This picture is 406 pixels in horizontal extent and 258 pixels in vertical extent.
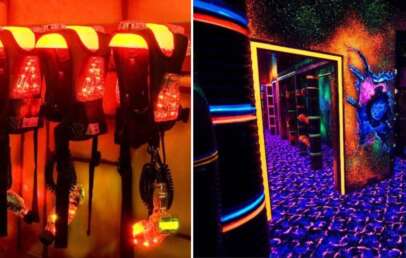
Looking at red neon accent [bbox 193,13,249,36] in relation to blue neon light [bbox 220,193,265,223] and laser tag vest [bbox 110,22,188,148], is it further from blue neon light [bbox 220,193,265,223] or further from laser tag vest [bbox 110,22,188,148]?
blue neon light [bbox 220,193,265,223]

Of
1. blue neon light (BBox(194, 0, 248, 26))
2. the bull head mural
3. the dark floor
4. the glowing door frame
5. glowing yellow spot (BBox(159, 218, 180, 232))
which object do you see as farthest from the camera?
the bull head mural

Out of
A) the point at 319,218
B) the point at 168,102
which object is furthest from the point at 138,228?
the point at 319,218

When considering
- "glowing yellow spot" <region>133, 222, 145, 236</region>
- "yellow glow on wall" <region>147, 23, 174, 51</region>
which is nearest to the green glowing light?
"glowing yellow spot" <region>133, 222, 145, 236</region>

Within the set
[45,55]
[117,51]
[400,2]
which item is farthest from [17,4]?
[400,2]

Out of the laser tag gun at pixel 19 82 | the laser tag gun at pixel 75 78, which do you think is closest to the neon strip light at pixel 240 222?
the laser tag gun at pixel 75 78

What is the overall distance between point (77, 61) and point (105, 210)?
797mm

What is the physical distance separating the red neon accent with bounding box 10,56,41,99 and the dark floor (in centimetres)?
119

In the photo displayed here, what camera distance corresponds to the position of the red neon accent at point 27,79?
1.89m

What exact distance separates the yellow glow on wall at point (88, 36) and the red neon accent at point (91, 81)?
0.05 metres

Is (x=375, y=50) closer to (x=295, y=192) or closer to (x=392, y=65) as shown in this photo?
(x=392, y=65)

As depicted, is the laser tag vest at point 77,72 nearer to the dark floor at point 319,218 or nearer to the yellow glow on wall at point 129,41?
the yellow glow on wall at point 129,41

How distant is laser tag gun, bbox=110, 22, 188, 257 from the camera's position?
1.76m

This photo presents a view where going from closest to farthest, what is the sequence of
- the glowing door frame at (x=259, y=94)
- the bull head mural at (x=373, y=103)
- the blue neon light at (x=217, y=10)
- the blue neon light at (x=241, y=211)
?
the blue neon light at (x=217, y=10)
the blue neon light at (x=241, y=211)
the glowing door frame at (x=259, y=94)
the bull head mural at (x=373, y=103)

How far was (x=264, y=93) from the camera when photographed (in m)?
2.03
